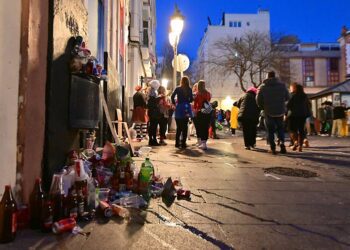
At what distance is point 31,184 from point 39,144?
518 millimetres

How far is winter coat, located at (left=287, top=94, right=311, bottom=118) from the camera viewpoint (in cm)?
1059

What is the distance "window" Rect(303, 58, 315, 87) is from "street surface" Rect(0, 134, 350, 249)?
185 feet

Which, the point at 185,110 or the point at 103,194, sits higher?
the point at 185,110

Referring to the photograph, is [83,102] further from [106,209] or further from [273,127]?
[273,127]

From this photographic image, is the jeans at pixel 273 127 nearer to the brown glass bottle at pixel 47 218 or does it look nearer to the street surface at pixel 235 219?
the street surface at pixel 235 219

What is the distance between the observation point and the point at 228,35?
6081 cm

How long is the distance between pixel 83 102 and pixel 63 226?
2.54 meters

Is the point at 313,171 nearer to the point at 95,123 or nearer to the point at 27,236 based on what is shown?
the point at 95,123

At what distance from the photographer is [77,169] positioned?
160 inches

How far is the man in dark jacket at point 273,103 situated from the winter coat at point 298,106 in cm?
80

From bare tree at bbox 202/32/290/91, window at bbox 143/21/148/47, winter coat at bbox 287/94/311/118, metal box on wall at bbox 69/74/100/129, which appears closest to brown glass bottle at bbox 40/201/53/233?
metal box on wall at bbox 69/74/100/129

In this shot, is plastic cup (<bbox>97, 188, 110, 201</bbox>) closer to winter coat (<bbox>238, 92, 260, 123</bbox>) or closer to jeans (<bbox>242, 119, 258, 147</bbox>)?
winter coat (<bbox>238, 92, 260, 123</bbox>)

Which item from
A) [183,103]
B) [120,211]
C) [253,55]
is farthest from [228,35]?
[120,211]

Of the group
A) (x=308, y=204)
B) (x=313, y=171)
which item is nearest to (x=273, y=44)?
(x=313, y=171)
